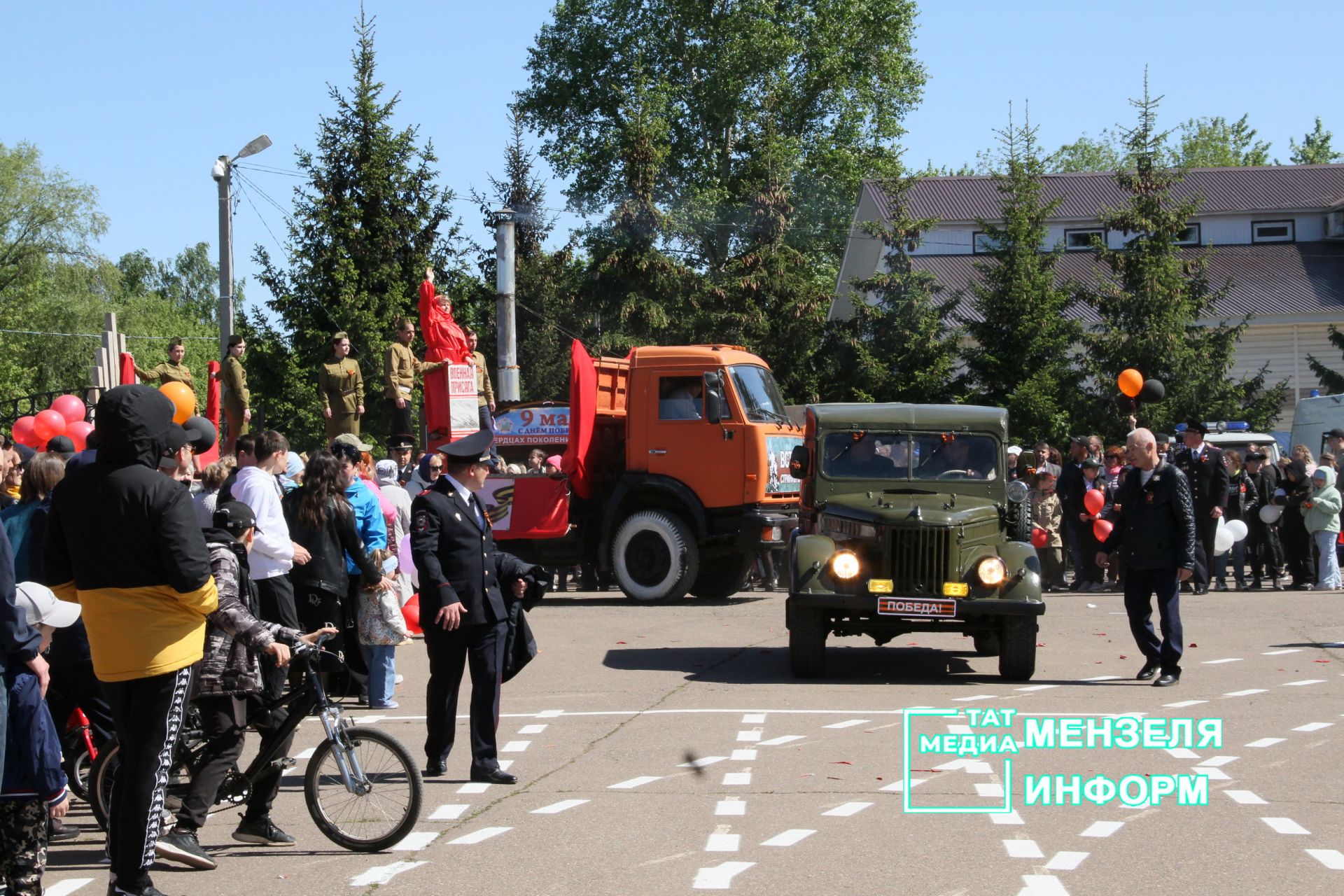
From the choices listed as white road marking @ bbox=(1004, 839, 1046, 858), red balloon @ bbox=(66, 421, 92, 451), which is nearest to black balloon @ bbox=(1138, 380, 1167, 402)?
red balloon @ bbox=(66, 421, 92, 451)

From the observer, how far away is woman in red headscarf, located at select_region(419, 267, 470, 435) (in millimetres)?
20422

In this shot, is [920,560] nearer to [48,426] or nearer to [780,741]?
[780,741]

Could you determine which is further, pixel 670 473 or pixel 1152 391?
pixel 1152 391

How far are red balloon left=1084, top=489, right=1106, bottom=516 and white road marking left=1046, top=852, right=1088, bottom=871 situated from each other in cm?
1434

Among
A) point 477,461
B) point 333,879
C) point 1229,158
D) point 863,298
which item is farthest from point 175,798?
point 1229,158

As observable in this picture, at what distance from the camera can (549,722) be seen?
10.7 m

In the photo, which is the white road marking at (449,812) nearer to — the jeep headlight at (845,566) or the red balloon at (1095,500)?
the jeep headlight at (845,566)

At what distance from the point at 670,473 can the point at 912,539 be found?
7.00 meters

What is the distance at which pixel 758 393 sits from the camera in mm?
19516

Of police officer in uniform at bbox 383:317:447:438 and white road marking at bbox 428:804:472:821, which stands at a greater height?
police officer in uniform at bbox 383:317:447:438

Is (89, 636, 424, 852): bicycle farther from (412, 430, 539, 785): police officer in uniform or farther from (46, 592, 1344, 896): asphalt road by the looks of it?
(412, 430, 539, 785): police officer in uniform

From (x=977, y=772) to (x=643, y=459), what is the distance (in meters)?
10.9

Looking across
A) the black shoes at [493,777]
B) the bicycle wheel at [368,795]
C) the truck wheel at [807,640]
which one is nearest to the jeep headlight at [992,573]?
the truck wheel at [807,640]

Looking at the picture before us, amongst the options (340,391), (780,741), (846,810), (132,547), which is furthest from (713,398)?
(132,547)
